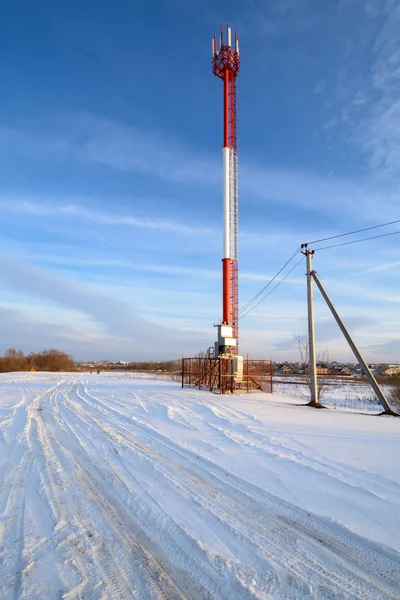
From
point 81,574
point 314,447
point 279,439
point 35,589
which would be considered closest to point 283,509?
point 81,574

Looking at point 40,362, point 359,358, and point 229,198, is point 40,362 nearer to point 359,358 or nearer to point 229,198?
point 229,198

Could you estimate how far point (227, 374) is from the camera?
846 inches

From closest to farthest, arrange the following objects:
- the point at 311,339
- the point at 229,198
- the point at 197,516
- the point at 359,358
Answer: the point at 197,516 < the point at 359,358 < the point at 311,339 < the point at 229,198

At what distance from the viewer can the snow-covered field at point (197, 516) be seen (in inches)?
116

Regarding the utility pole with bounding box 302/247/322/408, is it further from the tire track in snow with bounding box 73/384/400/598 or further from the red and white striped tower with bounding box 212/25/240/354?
the tire track in snow with bounding box 73/384/400/598

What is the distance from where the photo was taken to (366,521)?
409cm

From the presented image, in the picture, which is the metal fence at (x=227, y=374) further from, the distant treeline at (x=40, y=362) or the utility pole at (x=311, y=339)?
the distant treeline at (x=40, y=362)

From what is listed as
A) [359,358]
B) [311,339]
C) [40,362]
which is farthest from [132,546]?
[40,362]

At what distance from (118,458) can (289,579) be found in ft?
13.2

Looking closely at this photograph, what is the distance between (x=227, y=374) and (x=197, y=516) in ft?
57.8

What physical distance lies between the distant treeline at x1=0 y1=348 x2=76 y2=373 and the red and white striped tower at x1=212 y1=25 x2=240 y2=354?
6334cm

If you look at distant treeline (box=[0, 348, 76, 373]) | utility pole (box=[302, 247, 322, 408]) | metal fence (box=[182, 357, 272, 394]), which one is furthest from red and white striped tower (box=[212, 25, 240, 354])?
distant treeline (box=[0, 348, 76, 373])

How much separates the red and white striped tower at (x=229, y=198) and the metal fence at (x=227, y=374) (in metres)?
1.16

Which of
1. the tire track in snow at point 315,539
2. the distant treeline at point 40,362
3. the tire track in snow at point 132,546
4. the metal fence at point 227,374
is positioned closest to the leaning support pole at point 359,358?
the metal fence at point 227,374
